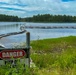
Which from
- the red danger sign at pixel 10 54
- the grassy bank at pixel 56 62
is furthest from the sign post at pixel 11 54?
the grassy bank at pixel 56 62

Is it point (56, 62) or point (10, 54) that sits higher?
point (10, 54)

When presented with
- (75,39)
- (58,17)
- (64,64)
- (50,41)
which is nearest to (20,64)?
(64,64)

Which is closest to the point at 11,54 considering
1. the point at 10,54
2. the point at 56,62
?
the point at 10,54

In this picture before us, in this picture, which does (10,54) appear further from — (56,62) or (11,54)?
(56,62)

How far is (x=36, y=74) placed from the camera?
659cm

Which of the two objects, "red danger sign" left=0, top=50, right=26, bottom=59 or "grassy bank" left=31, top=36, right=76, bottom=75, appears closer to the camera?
"red danger sign" left=0, top=50, right=26, bottom=59

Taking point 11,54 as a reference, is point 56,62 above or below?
below

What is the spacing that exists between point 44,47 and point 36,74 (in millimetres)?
19300

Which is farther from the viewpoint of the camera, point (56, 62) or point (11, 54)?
point (56, 62)

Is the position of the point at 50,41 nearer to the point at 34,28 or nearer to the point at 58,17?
the point at 34,28

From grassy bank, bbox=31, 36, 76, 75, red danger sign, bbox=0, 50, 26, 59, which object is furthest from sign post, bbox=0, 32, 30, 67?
grassy bank, bbox=31, 36, 76, 75

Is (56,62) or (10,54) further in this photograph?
(56,62)

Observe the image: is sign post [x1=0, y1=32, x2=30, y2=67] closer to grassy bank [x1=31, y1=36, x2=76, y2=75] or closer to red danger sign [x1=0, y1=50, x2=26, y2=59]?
red danger sign [x1=0, y1=50, x2=26, y2=59]

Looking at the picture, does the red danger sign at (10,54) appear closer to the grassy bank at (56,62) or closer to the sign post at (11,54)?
the sign post at (11,54)
